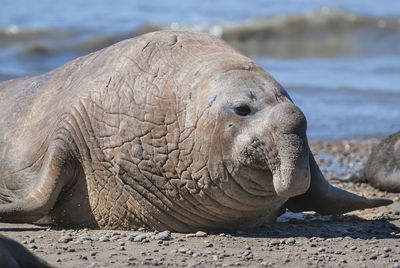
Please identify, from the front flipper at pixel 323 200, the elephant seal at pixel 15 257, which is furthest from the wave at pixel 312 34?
the elephant seal at pixel 15 257

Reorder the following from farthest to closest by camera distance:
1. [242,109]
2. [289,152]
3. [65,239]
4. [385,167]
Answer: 1. [385,167]
2. [65,239]
3. [242,109]
4. [289,152]

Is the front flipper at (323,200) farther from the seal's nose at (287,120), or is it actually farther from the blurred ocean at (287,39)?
the blurred ocean at (287,39)

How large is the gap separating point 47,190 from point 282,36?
20147mm

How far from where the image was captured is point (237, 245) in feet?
19.7

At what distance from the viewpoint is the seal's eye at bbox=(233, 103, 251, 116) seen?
5.83 meters

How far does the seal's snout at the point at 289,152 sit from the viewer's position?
5.58 meters

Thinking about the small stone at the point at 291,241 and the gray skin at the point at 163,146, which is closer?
the gray skin at the point at 163,146

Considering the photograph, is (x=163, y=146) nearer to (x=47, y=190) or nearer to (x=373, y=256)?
(x=47, y=190)

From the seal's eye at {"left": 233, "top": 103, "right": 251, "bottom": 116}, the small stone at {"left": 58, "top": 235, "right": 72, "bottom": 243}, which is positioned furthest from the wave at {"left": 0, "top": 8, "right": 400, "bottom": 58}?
the seal's eye at {"left": 233, "top": 103, "right": 251, "bottom": 116}

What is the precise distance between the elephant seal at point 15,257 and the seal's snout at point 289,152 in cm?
168

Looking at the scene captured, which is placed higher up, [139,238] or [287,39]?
[287,39]

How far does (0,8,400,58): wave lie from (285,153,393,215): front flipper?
14929 millimetres

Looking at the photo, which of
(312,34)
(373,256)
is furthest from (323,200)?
(312,34)

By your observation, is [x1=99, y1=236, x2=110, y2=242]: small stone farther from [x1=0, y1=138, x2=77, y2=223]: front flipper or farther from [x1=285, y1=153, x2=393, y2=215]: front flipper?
[x1=285, y1=153, x2=393, y2=215]: front flipper
